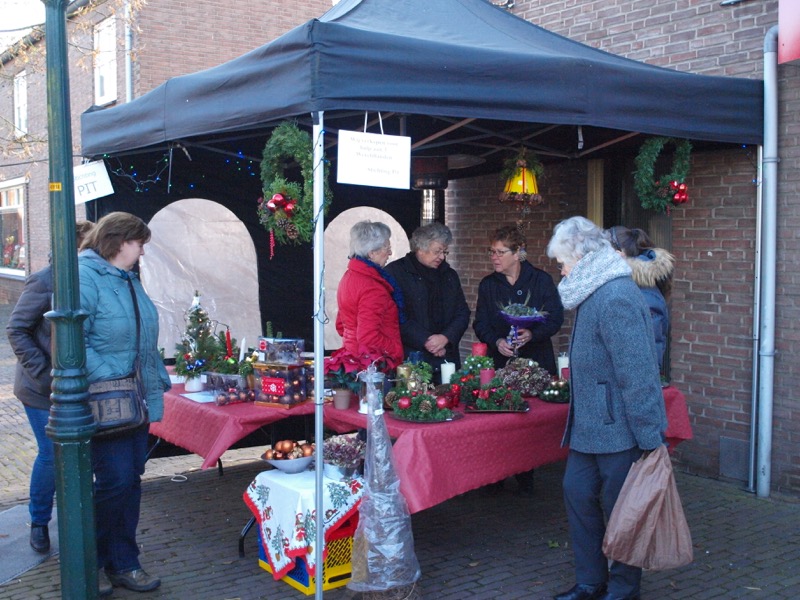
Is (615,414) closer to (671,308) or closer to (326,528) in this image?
(326,528)

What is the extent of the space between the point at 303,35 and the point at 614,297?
1827 millimetres

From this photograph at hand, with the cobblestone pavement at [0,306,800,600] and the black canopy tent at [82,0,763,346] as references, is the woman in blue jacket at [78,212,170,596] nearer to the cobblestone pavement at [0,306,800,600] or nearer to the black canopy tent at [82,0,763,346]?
the cobblestone pavement at [0,306,800,600]

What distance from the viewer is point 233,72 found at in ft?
14.5

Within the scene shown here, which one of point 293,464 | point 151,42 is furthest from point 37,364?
point 151,42

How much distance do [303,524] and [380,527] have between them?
440 millimetres

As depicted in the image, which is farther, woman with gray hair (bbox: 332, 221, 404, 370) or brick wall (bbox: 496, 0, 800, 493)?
brick wall (bbox: 496, 0, 800, 493)

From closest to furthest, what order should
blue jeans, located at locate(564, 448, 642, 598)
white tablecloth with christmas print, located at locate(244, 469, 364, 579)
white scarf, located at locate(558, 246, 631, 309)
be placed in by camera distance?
white scarf, located at locate(558, 246, 631, 309), blue jeans, located at locate(564, 448, 642, 598), white tablecloth with christmas print, located at locate(244, 469, 364, 579)

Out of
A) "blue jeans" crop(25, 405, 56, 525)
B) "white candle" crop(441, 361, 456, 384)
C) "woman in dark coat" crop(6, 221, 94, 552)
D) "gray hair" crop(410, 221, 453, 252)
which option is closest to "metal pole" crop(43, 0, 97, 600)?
"woman in dark coat" crop(6, 221, 94, 552)

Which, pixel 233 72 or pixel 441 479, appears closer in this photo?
pixel 441 479

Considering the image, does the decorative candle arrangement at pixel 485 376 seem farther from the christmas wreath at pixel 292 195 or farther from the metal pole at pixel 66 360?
the metal pole at pixel 66 360

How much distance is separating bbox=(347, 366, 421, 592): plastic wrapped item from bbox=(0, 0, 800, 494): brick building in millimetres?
3177

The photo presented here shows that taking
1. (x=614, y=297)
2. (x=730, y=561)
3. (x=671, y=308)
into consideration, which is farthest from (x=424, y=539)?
(x=671, y=308)

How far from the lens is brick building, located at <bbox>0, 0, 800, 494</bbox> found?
574 centimetres

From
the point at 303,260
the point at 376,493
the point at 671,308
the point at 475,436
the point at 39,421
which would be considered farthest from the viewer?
the point at 303,260
